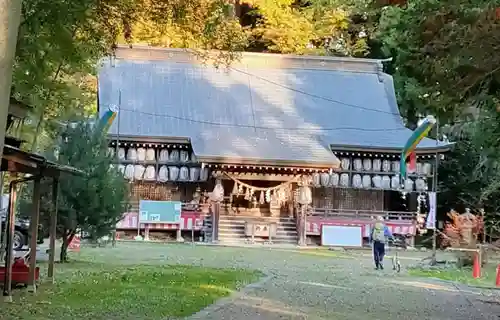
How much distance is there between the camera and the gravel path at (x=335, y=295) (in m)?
8.89

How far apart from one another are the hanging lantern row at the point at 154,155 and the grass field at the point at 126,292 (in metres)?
11.4

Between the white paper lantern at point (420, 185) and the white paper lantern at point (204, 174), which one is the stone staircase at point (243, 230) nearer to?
the white paper lantern at point (204, 174)

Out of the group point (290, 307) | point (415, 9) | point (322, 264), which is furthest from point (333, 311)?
point (322, 264)

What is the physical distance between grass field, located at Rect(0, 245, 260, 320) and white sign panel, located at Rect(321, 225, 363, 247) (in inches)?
441

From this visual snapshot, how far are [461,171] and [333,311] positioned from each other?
2078 centimetres

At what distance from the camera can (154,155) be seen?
2648 centimetres

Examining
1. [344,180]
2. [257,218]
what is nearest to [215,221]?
[257,218]

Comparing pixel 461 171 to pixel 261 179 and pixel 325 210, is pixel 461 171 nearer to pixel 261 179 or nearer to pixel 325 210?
pixel 325 210

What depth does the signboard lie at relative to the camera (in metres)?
25.1

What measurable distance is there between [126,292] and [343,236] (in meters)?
16.2

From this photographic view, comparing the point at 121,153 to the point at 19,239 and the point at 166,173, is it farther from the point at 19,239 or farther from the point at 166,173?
the point at 19,239

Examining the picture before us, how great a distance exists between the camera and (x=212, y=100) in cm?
2914

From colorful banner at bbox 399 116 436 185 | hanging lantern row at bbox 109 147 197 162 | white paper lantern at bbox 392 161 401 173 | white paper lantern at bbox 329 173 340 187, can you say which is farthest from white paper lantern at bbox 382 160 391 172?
hanging lantern row at bbox 109 147 197 162

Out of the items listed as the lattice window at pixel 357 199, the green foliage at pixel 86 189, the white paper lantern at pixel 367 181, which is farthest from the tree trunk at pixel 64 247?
the white paper lantern at pixel 367 181
